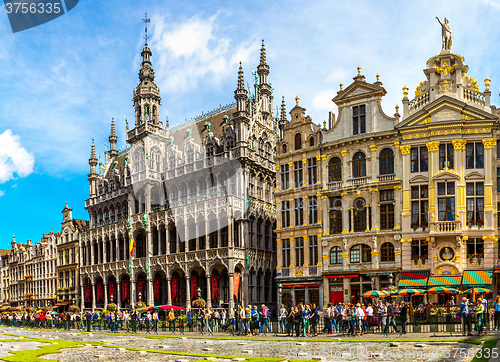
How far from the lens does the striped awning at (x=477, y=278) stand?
43.2 meters

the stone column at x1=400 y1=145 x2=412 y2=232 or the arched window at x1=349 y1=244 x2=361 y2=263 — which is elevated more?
the stone column at x1=400 y1=145 x2=412 y2=232

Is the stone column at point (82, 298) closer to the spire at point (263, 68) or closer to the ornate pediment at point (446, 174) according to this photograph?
the spire at point (263, 68)

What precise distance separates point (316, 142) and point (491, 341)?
100 feet

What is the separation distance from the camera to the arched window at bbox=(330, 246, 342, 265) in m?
50.4

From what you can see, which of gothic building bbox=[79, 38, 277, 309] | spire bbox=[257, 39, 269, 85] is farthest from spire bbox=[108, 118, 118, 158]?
spire bbox=[257, 39, 269, 85]

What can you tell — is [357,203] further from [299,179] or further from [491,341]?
[491,341]

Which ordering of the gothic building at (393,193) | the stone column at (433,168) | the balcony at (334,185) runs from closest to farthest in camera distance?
the gothic building at (393,193) < the stone column at (433,168) < the balcony at (334,185)

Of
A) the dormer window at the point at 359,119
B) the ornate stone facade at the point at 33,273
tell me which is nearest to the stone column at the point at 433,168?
the dormer window at the point at 359,119

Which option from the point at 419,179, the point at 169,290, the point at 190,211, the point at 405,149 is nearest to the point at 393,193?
the point at 419,179

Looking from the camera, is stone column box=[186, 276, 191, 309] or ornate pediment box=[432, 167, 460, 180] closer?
ornate pediment box=[432, 167, 460, 180]

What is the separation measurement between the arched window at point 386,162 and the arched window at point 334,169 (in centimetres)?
379

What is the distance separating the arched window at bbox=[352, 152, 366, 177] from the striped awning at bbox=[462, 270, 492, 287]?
11.6 meters

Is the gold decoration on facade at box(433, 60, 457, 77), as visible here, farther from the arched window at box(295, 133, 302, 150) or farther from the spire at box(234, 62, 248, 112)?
the spire at box(234, 62, 248, 112)

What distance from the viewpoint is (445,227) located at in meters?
44.9
